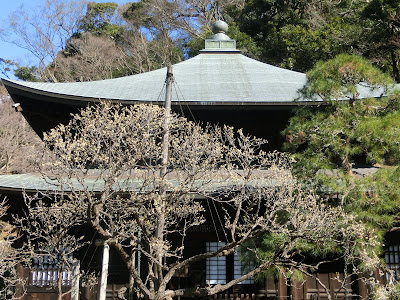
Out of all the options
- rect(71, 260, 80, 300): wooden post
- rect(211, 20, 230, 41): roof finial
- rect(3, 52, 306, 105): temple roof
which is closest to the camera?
rect(71, 260, 80, 300): wooden post

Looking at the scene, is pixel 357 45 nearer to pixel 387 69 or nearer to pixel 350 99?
pixel 387 69

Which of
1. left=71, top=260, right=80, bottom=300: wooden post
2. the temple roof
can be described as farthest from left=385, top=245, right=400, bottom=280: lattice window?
left=71, top=260, right=80, bottom=300: wooden post

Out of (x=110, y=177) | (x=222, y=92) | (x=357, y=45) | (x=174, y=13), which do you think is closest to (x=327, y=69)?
(x=222, y=92)

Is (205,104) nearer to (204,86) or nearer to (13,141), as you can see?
(204,86)

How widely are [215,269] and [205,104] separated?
3730mm

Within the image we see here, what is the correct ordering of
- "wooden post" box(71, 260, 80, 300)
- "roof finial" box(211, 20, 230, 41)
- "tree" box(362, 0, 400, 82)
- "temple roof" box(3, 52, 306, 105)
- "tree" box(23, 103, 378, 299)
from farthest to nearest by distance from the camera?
"tree" box(362, 0, 400, 82)
"roof finial" box(211, 20, 230, 41)
"temple roof" box(3, 52, 306, 105)
"wooden post" box(71, 260, 80, 300)
"tree" box(23, 103, 378, 299)

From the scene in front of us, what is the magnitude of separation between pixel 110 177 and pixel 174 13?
32676mm

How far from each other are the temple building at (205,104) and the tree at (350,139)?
810mm

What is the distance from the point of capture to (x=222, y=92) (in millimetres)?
11344

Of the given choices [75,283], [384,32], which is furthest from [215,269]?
[384,32]

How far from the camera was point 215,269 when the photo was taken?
11.0 m

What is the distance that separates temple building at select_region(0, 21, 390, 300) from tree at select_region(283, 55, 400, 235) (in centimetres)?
81

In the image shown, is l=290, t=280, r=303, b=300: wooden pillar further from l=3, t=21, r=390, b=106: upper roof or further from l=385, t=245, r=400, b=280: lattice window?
l=3, t=21, r=390, b=106: upper roof

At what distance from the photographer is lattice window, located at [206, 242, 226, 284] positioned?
10.9m
